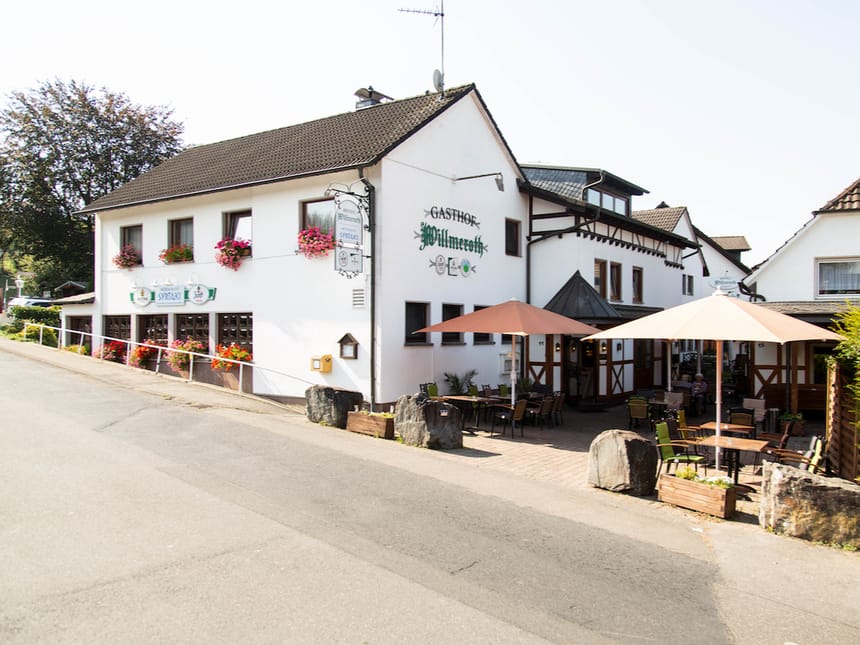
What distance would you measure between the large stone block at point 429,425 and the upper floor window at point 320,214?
5.21 m

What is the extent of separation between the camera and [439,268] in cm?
1563

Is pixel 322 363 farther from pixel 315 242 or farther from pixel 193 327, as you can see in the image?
pixel 193 327

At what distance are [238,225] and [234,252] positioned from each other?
96cm

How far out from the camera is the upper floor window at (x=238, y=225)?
53.8 ft

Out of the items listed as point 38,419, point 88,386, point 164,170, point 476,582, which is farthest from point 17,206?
point 476,582

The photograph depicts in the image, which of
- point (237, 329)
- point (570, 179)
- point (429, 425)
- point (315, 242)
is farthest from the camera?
point (570, 179)

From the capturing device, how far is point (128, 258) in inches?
739

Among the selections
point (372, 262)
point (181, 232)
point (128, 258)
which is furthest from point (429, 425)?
point (128, 258)

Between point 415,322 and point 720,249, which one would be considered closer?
point 415,322

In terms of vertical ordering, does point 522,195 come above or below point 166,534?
above

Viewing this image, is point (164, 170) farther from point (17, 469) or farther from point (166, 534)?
point (166, 534)

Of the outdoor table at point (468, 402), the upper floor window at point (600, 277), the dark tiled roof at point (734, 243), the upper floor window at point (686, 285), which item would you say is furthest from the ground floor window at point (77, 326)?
the dark tiled roof at point (734, 243)

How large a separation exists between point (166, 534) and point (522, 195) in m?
15.3

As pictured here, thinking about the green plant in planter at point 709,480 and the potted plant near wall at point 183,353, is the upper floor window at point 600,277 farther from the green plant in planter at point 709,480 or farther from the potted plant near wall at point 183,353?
the green plant in planter at point 709,480
